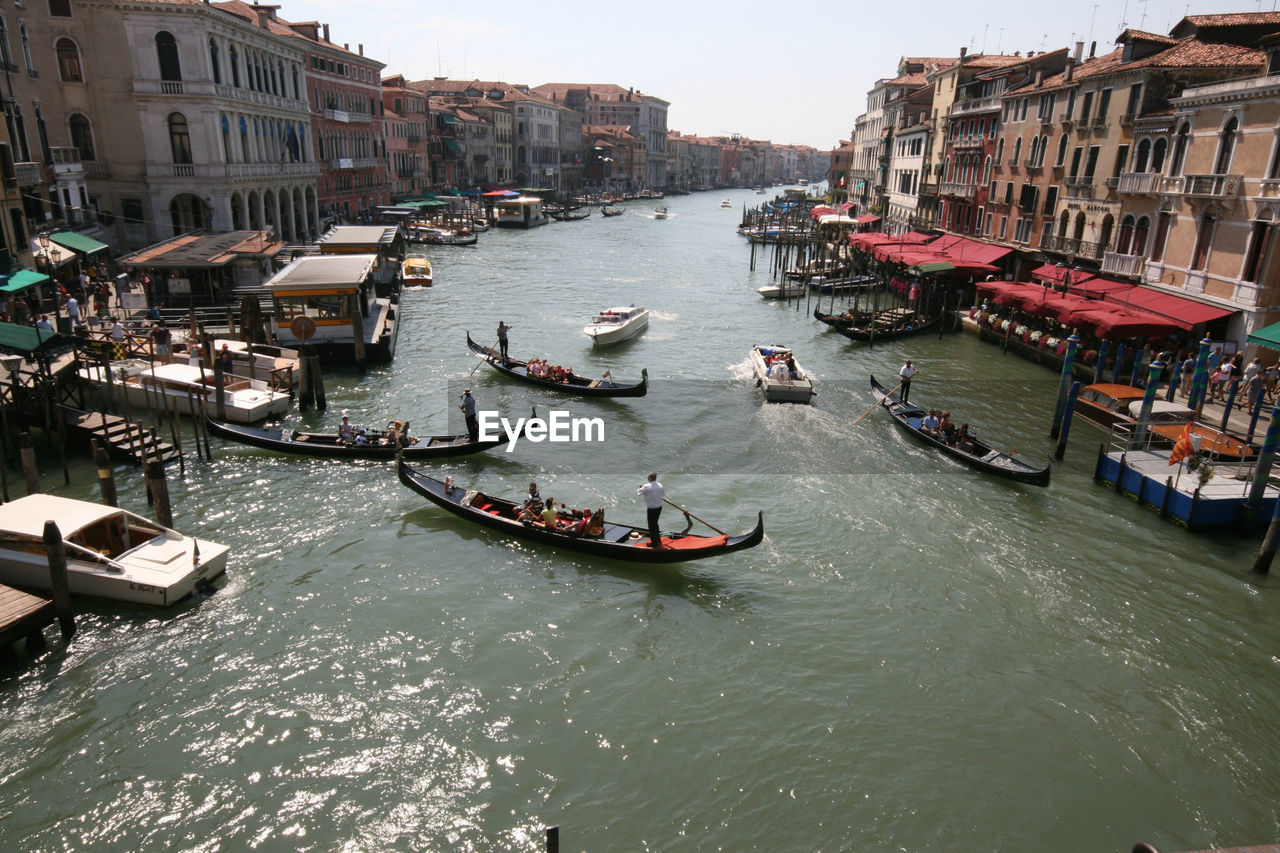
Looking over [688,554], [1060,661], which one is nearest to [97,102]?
[688,554]

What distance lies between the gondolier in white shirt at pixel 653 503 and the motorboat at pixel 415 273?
33.1 metres

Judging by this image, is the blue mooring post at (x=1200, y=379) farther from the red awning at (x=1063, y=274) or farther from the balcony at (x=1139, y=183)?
the red awning at (x=1063, y=274)

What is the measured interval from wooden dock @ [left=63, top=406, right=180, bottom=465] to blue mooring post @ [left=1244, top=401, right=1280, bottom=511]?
840 inches

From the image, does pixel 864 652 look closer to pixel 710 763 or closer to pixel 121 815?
pixel 710 763

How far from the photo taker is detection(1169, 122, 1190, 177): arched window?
2369cm

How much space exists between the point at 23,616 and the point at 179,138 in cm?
3117

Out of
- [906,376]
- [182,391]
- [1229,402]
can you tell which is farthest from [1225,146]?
[182,391]

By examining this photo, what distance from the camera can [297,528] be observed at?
A: 14719 millimetres

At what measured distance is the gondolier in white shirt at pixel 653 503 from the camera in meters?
13.0

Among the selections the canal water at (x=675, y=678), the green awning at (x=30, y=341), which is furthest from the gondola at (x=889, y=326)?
the green awning at (x=30, y=341)

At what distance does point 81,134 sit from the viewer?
109 feet

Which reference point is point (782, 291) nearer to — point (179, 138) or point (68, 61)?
point (179, 138)

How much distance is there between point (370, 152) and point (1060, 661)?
6344cm

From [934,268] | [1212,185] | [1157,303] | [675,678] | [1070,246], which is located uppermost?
[1212,185]
